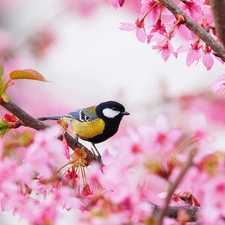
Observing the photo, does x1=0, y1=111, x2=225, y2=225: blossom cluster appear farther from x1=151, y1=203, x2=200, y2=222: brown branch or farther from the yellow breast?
the yellow breast

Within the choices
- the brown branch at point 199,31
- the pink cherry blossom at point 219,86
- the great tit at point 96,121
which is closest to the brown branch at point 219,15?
the brown branch at point 199,31

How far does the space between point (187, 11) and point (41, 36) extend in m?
4.79

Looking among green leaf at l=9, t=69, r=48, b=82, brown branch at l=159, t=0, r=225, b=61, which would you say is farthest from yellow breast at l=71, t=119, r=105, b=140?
brown branch at l=159, t=0, r=225, b=61

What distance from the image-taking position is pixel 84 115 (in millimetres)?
3025

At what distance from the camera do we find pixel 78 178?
168 centimetres

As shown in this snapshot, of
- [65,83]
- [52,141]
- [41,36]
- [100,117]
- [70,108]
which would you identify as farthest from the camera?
[65,83]

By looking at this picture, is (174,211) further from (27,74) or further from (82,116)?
(82,116)

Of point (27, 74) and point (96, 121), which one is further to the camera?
point (96, 121)

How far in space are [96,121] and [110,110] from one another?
0.14 meters

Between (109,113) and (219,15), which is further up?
(219,15)

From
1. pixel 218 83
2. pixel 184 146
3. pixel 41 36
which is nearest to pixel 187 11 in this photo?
pixel 218 83

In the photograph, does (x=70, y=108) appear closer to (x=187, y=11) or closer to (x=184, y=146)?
(x=187, y=11)

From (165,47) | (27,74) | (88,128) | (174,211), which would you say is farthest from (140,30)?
(88,128)

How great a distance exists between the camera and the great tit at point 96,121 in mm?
2955
